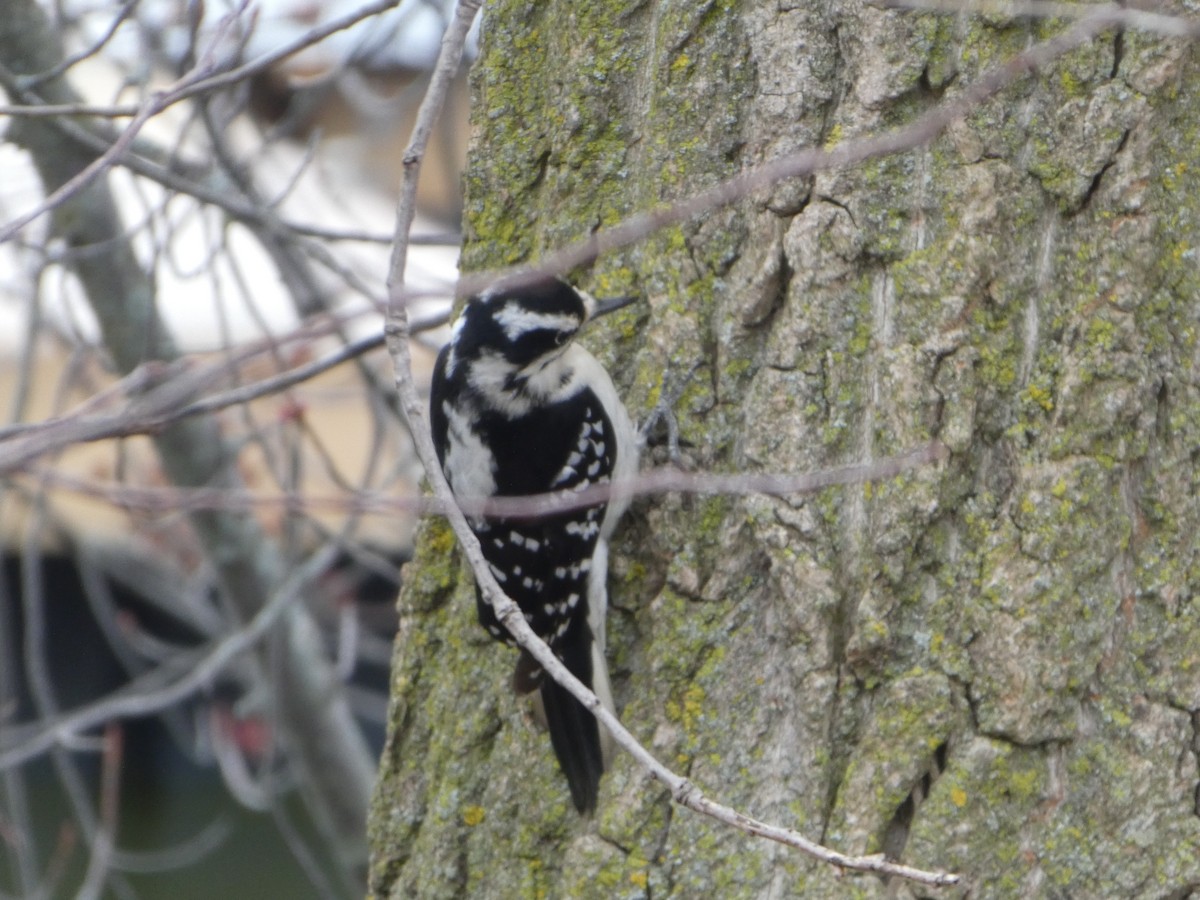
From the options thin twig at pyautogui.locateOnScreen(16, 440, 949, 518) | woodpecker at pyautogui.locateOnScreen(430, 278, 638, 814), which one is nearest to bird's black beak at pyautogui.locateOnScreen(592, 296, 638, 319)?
woodpecker at pyautogui.locateOnScreen(430, 278, 638, 814)

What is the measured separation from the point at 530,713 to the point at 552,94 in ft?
3.58

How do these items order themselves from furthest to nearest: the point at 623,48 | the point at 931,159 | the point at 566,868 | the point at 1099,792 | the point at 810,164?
the point at 623,48 < the point at 566,868 < the point at 931,159 < the point at 1099,792 < the point at 810,164

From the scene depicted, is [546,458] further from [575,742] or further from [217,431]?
[217,431]

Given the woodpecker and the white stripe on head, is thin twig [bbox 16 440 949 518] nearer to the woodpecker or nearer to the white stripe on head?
the woodpecker

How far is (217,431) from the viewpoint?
3820 millimetres

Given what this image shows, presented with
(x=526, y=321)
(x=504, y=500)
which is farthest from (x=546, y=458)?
(x=504, y=500)

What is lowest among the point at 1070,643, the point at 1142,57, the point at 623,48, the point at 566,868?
the point at 566,868

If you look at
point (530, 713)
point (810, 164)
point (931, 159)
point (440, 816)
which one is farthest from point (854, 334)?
point (440, 816)

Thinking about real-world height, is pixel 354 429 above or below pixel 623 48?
below

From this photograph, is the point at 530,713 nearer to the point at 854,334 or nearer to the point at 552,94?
the point at 854,334

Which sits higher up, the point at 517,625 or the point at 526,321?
the point at 526,321

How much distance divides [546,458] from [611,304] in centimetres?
42

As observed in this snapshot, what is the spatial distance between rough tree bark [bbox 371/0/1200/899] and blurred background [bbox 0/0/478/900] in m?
0.52

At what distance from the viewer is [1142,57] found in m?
1.88
